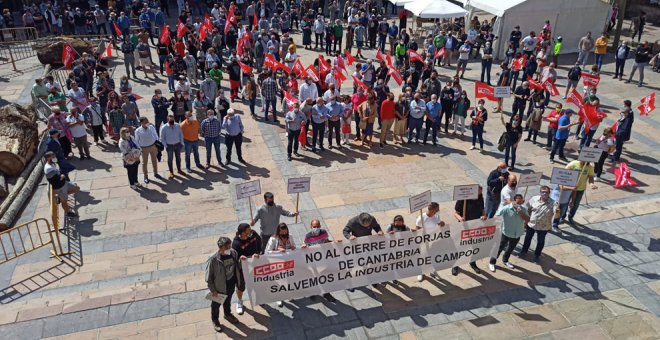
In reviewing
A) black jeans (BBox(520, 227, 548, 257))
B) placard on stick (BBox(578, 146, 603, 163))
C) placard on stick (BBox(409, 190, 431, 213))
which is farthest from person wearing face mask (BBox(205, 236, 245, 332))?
placard on stick (BBox(578, 146, 603, 163))

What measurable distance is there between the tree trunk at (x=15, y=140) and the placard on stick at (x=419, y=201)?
10.0 meters

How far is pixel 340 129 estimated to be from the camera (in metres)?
16.1

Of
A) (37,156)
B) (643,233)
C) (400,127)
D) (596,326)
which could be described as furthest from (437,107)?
(37,156)

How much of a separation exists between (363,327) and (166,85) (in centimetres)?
1496

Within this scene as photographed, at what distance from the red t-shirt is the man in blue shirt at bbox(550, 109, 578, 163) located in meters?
4.25

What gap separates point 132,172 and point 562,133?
10603 mm

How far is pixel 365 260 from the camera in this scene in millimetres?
9227

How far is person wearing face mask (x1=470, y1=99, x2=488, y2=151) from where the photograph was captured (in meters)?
15.0

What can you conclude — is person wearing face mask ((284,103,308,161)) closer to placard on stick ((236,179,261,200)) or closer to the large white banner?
placard on stick ((236,179,261,200))

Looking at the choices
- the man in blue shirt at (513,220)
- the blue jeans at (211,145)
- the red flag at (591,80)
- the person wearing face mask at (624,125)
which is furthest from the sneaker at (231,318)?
the red flag at (591,80)

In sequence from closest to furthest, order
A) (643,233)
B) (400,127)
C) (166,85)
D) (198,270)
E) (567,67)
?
(198,270)
(643,233)
(400,127)
(166,85)
(567,67)

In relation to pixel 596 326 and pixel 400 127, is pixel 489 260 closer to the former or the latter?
pixel 596 326

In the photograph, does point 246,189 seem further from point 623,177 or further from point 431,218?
point 623,177

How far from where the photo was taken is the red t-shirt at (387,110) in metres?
15.4
